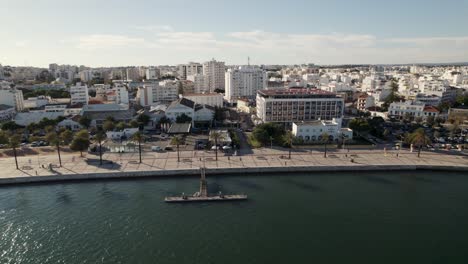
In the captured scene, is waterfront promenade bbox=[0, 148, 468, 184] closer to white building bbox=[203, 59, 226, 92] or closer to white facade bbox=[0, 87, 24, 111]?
white facade bbox=[0, 87, 24, 111]

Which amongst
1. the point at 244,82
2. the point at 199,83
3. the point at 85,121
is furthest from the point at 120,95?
the point at 244,82

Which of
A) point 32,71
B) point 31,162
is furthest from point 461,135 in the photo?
point 32,71

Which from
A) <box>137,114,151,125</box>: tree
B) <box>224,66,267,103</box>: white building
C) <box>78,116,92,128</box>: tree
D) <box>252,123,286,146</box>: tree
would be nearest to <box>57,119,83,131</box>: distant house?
<box>78,116,92,128</box>: tree

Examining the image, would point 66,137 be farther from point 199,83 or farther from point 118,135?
point 199,83

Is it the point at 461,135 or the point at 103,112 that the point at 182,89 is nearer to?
the point at 103,112

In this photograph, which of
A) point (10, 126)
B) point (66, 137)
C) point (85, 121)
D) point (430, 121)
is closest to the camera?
point (66, 137)
